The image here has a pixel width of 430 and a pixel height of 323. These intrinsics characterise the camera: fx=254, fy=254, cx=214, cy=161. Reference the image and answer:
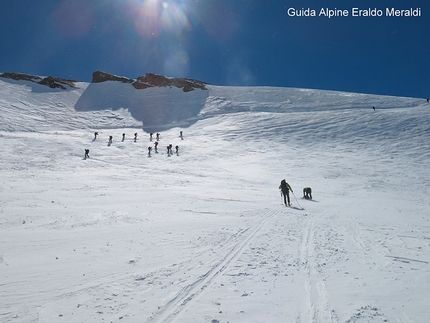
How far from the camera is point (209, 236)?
6449 mm

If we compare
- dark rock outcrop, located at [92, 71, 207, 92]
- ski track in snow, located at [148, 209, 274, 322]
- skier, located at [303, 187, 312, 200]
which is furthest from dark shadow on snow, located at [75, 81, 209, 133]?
ski track in snow, located at [148, 209, 274, 322]

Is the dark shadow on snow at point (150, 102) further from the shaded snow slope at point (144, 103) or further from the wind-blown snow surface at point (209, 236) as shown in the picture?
the wind-blown snow surface at point (209, 236)

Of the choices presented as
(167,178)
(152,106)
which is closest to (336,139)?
(167,178)

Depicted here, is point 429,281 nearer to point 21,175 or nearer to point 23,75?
point 21,175

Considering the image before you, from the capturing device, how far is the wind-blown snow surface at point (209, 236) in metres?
3.57

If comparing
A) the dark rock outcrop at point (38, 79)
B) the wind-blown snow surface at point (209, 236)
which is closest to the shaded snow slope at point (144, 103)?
the dark rock outcrop at point (38, 79)

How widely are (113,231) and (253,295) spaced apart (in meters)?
4.28

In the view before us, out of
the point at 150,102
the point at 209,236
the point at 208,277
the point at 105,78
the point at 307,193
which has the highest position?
the point at 105,78

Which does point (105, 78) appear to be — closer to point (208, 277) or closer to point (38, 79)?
point (38, 79)

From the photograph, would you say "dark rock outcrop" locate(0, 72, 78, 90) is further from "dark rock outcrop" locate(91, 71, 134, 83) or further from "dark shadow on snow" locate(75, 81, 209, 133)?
"dark rock outcrop" locate(91, 71, 134, 83)

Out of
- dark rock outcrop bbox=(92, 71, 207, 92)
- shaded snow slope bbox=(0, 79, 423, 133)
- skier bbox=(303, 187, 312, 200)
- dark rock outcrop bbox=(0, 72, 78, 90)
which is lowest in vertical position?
skier bbox=(303, 187, 312, 200)

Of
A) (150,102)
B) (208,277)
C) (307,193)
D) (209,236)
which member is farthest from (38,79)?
(208,277)

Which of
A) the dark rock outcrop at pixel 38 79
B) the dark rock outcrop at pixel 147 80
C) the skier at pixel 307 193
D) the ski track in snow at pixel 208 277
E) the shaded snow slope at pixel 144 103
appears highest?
the dark rock outcrop at pixel 147 80

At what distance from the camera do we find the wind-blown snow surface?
3.57 metres
